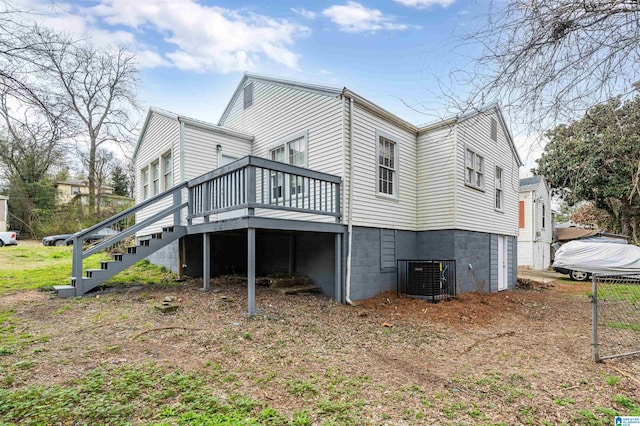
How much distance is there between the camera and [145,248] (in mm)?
7977

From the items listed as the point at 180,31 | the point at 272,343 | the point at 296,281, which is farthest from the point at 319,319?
the point at 180,31

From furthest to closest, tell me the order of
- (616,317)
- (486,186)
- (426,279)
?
(486,186) < (426,279) < (616,317)

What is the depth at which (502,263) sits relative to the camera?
493 inches

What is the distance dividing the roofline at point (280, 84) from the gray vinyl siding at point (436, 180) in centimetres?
349

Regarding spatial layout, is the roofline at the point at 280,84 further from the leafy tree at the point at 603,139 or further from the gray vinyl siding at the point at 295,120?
the leafy tree at the point at 603,139

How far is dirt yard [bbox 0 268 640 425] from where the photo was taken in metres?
3.34

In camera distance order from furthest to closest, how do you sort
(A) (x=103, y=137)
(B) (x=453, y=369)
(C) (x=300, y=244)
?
(A) (x=103, y=137), (C) (x=300, y=244), (B) (x=453, y=369)

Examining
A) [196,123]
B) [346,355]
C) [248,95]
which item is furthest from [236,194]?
[248,95]

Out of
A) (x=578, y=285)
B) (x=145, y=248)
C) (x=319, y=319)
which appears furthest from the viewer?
(x=578, y=285)

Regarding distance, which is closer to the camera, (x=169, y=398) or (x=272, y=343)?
(x=169, y=398)

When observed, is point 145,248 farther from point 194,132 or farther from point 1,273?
point 1,273

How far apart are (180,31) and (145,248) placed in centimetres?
579

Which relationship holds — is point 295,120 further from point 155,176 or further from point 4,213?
point 4,213

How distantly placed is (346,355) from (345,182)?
4.23 m
